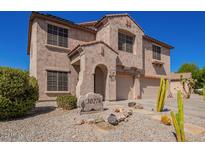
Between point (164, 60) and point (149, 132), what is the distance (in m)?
17.1

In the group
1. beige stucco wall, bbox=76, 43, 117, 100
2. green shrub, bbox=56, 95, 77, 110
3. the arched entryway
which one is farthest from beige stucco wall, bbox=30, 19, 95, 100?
green shrub, bbox=56, 95, 77, 110

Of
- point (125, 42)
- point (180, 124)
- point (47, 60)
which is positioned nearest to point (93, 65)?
point (47, 60)

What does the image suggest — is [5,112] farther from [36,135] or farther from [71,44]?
[71,44]

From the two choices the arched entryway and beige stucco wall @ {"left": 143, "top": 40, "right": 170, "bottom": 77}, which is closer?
the arched entryway

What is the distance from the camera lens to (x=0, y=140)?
410 cm

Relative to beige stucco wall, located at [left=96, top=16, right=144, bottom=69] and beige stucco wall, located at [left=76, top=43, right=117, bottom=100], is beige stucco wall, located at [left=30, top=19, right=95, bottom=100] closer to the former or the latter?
beige stucco wall, located at [left=76, top=43, right=117, bottom=100]

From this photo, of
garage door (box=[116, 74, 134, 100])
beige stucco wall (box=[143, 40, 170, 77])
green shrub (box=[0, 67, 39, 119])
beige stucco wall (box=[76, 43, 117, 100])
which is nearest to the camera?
green shrub (box=[0, 67, 39, 119])

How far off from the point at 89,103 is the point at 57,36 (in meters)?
8.06

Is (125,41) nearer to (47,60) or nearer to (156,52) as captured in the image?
(156,52)

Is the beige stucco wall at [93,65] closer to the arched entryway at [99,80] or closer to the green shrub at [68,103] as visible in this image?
the arched entryway at [99,80]

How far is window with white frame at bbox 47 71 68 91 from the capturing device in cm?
1197

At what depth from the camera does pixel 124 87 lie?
14664mm

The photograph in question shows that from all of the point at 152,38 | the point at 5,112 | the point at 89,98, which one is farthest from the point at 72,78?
the point at 152,38

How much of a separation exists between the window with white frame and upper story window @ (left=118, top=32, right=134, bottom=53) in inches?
250
